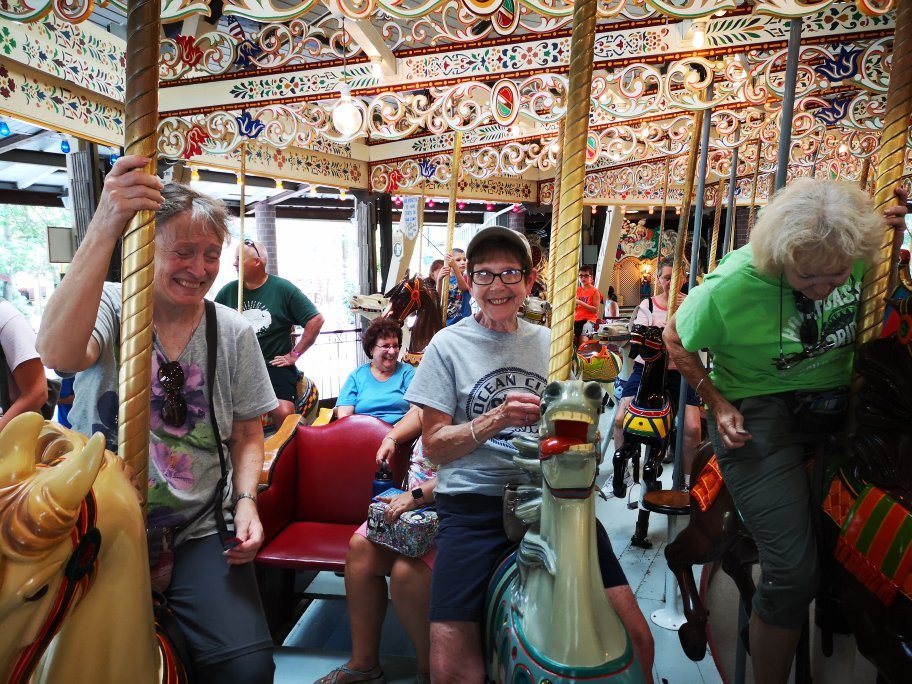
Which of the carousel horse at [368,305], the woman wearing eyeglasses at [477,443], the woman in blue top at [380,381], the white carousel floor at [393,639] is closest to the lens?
the woman wearing eyeglasses at [477,443]

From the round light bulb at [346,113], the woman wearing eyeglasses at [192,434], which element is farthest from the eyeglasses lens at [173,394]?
the round light bulb at [346,113]

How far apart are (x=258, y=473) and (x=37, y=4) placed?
114 inches

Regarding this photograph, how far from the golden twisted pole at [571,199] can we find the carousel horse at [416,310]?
152 inches

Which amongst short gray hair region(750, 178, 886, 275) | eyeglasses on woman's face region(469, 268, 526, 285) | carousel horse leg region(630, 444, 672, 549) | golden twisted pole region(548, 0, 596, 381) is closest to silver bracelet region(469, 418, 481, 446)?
golden twisted pole region(548, 0, 596, 381)

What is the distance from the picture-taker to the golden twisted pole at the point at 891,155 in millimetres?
1703

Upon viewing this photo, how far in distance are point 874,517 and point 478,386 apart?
3.38 ft

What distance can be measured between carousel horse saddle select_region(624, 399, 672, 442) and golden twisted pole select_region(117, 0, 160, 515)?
322cm

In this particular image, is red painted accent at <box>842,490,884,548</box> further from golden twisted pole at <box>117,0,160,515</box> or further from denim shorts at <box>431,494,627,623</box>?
golden twisted pole at <box>117,0,160,515</box>

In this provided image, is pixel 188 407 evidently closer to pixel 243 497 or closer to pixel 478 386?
pixel 243 497

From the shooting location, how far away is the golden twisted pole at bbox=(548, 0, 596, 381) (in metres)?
1.40

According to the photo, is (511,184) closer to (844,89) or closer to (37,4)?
(844,89)

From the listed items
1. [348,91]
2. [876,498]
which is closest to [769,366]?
[876,498]

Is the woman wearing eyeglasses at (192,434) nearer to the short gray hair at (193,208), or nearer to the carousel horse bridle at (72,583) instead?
the short gray hair at (193,208)

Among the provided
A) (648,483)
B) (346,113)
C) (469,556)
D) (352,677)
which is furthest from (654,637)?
(346,113)
